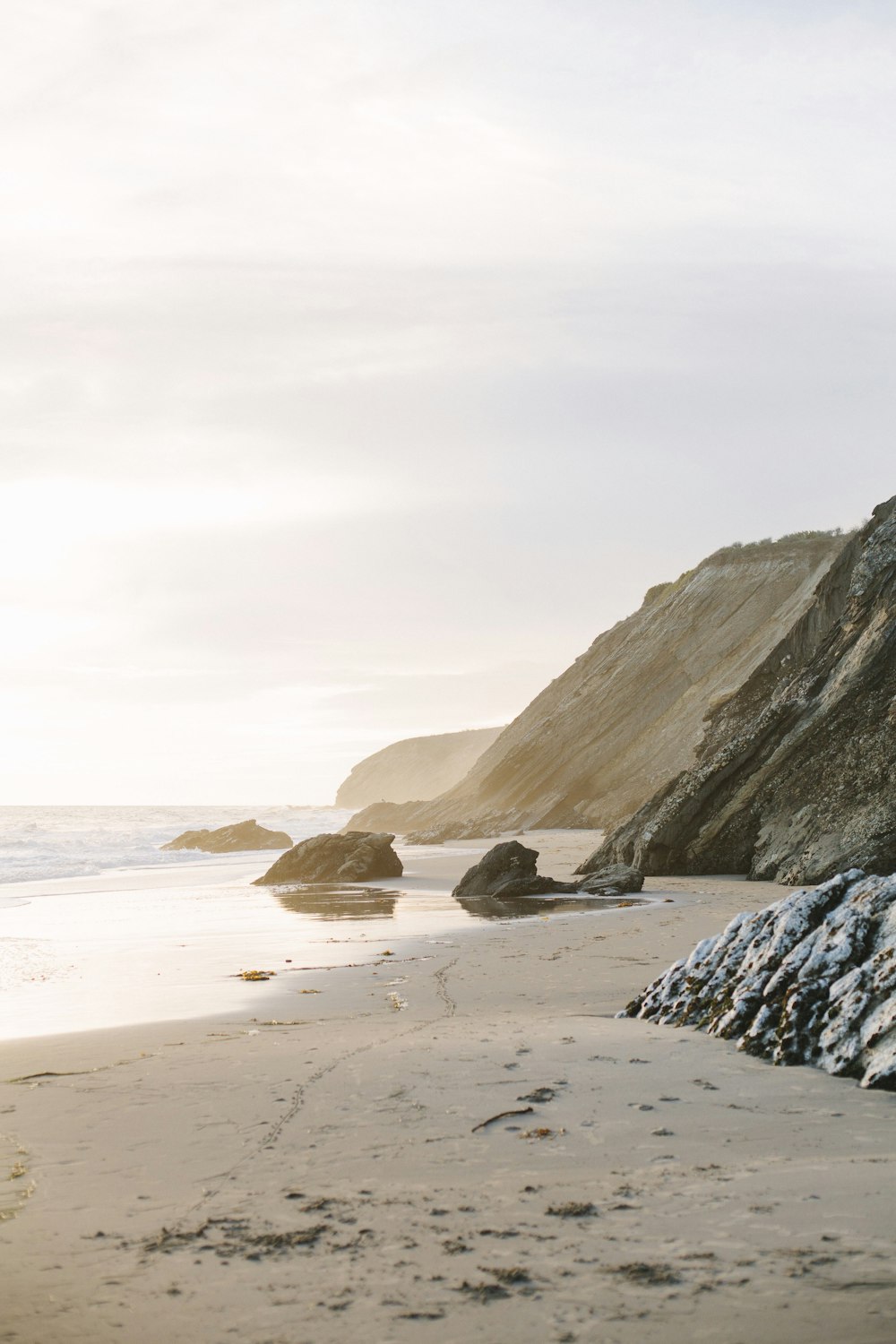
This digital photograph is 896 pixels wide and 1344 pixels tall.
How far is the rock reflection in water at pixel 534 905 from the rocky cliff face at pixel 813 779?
3.15 metres

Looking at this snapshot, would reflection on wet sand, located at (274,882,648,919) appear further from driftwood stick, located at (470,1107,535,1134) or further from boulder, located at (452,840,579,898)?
driftwood stick, located at (470,1107,535,1134)

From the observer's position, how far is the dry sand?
3303mm

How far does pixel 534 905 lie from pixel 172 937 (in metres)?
6.03

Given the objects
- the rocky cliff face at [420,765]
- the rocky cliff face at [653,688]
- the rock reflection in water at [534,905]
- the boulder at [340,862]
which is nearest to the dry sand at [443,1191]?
the rock reflection in water at [534,905]

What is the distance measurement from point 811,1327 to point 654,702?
1649 inches

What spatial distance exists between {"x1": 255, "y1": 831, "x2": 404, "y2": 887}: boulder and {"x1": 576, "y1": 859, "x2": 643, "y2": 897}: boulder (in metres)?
8.19

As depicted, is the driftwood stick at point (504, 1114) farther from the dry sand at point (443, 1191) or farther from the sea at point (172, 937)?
the sea at point (172, 937)

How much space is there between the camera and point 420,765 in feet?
484

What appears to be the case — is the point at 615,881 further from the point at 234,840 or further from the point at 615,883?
the point at 234,840

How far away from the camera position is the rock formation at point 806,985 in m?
5.86

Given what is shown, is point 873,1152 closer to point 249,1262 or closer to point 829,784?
point 249,1262

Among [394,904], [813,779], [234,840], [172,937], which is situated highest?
[813,779]

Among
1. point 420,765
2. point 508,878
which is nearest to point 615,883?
point 508,878

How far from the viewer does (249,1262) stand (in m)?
3.72
